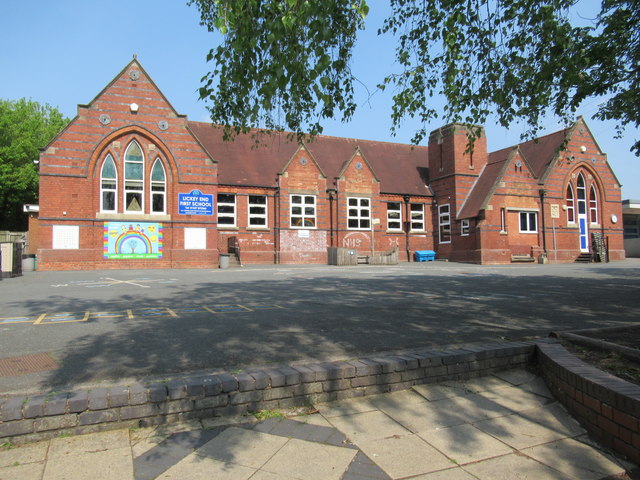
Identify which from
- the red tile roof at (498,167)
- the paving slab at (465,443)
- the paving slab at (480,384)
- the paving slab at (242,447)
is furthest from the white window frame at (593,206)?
the paving slab at (242,447)

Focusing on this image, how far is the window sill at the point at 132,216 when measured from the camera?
23484mm

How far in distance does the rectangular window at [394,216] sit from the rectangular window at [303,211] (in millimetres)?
6212

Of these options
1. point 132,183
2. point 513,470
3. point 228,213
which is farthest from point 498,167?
point 513,470

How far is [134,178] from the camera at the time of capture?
2428cm

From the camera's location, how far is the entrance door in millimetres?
32509

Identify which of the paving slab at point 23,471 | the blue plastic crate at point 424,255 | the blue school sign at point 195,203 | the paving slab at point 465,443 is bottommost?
the paving slab at point 465,443

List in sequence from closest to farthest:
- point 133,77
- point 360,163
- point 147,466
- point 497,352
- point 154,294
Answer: point 147,466 < point 497,352 < point 154,294 < point 133,77 < point 360,163

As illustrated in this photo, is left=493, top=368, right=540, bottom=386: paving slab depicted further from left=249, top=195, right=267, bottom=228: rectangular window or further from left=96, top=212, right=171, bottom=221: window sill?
left=249, top=195, right=267, bottom=228: rectangular window

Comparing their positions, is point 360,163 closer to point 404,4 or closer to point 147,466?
point 404,4

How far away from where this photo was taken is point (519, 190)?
1175 inches

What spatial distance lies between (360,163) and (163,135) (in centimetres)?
1340

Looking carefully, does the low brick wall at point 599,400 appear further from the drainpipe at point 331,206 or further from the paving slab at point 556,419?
the drainpipe at point 331,206

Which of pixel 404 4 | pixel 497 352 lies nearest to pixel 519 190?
pixel 404 4

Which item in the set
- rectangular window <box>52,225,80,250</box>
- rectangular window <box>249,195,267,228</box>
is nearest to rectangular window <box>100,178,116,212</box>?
rectangular window <box>52,225,80,250</box>
